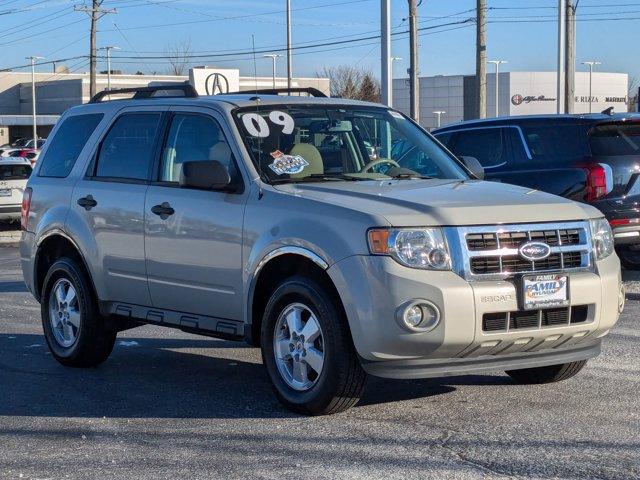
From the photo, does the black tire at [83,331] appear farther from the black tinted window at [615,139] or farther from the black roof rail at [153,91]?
the black tinted window at [615,139]

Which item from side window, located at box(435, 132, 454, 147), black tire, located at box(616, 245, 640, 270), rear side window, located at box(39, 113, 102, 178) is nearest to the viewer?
rear side window, located at box(39, 113, 102, 178)

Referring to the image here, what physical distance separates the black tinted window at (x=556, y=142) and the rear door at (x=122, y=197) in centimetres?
607

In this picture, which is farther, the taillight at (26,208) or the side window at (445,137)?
the side window at (445,137)

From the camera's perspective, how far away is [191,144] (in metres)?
7.84

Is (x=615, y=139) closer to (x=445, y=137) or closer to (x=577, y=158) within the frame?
(x=577, y=158)

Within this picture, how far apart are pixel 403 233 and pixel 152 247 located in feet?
7.17

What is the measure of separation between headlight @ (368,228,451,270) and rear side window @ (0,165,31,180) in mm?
18608

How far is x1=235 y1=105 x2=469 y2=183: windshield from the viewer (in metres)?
7.45

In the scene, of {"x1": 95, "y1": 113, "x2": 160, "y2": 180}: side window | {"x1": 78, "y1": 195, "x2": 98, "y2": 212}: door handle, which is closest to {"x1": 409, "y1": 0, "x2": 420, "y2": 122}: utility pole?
{"x1": 95, "y1": 113, "x2": 160, "y2": 180}: side window

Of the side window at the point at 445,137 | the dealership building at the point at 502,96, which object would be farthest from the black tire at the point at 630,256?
the dealership building at the point at 502,96

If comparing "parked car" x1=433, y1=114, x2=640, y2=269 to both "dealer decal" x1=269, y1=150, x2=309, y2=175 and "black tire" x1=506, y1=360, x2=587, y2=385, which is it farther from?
"dealer decal" x1=269, y1=150, x2=309, y2=175

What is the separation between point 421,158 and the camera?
318 inches

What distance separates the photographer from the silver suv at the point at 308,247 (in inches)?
248

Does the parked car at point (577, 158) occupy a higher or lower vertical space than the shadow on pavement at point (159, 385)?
higher
